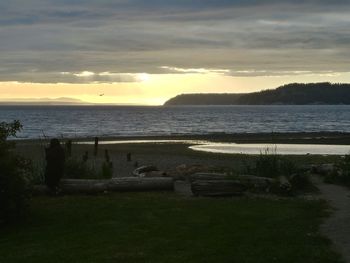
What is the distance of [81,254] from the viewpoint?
33.3ft

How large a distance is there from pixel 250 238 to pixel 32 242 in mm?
3911

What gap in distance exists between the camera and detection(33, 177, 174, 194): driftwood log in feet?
55.0

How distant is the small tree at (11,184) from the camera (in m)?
12.8

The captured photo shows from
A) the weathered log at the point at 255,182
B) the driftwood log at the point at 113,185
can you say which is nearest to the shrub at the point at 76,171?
the driftwood log at the point at 113,185

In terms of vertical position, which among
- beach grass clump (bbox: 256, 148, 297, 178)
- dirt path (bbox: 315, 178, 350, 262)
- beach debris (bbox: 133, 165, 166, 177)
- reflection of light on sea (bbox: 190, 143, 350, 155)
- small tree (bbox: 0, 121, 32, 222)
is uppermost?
small tree (bbox: 0, 121, 32, 222)

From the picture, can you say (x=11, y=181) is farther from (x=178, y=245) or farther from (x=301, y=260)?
(x=301, y=260)

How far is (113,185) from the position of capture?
17.2 metres

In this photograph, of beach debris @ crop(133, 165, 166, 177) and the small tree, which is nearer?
the small tree

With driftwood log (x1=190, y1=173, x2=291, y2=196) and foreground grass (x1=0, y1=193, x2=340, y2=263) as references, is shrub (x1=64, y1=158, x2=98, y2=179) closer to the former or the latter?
foreground grass (x1=0, y1=193, x2=340, y2=263)

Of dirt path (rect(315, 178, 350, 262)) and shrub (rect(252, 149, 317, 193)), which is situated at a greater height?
shrub (rect(252, 149, 317, 193))

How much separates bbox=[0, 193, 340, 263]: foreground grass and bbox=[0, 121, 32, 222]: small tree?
47 centimetres

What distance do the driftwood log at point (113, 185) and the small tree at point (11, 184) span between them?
10.2ft

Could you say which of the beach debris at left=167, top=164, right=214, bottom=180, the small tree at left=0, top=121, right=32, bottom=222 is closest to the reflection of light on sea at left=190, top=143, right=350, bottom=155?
the beach debris at left=167, top=164, right=214, bottom=180

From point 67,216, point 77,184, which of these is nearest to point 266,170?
point 77,184
